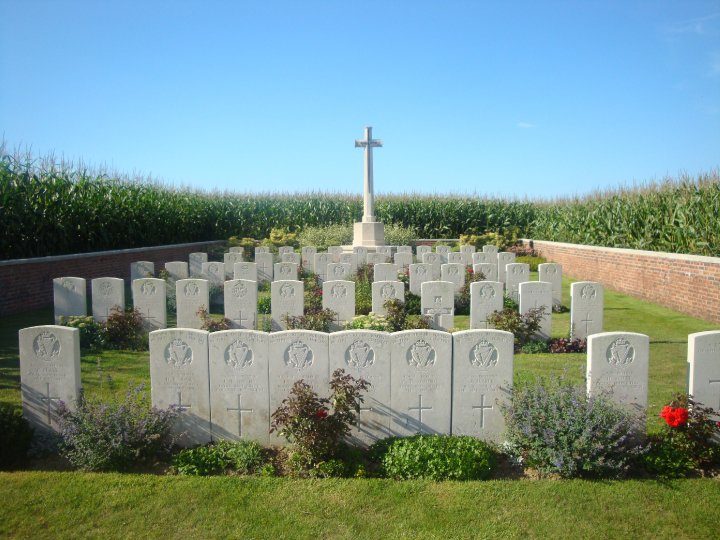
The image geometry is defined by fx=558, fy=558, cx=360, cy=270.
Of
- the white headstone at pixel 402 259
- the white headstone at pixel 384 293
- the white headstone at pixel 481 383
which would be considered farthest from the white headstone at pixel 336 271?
the white headstone at pixel 481 383

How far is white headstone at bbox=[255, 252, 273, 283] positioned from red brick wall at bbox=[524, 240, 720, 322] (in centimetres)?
1067

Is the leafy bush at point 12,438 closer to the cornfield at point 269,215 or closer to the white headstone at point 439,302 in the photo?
the white headstone at point 439,302

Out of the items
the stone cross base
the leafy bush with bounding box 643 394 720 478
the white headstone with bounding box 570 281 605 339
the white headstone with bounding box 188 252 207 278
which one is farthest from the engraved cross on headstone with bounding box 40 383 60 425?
the stone cross base

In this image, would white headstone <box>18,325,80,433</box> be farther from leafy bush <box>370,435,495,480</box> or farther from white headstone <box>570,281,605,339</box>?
white headstone <box>570,281,605,339</box>

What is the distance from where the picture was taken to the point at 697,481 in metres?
4.86

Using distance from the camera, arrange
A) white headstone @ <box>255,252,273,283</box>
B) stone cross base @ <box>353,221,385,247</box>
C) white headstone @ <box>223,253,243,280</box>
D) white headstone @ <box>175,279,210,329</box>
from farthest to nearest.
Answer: stone cross base @ <box>353,221,385,247</box> → white headstone @ <box>255,252,273,283</box> → white headstone @ <box>223,253,243,280</box> → white headstone @ <box>175,279,210,329</box>

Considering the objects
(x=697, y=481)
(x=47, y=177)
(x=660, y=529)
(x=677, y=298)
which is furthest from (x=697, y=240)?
(x=47, y=177)

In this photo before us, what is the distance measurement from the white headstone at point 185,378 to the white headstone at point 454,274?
8.91 metres

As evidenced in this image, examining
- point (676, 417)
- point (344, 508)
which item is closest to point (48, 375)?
point (344, 508)

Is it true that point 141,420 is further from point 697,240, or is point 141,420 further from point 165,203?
point 165,203

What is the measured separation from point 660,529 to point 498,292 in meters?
6.43

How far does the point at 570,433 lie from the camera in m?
4.99

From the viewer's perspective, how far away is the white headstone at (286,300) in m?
10.5

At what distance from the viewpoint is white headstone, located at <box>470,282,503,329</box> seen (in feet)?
34.0
